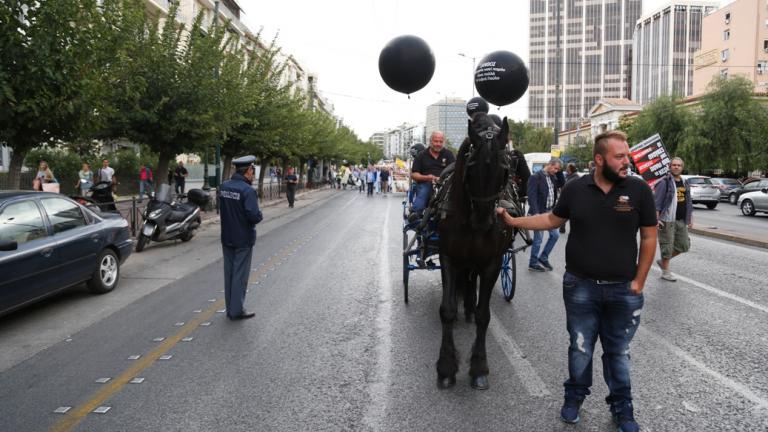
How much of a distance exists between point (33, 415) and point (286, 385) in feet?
5.69

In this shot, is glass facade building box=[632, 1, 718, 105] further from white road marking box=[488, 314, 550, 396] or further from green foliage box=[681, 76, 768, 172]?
white road marking box=[488, 314, 550, 396]

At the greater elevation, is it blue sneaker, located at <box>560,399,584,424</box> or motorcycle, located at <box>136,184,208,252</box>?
motorcycle, located at <box>136,184,208,252</box>

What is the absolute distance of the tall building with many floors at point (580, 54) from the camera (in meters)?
145

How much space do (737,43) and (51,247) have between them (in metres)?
83.6

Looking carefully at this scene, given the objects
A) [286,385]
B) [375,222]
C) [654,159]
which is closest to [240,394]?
[286,385]

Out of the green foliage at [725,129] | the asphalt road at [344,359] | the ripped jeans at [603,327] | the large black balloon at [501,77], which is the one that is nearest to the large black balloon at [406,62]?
the large black balloon at [501,77]

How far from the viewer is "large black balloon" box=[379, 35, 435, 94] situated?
989 cm

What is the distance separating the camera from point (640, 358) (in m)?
5.31

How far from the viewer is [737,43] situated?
72625mm

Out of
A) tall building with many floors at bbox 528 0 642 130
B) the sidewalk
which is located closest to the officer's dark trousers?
the sidewalk

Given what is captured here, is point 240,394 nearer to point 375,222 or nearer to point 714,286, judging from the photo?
point 714,286

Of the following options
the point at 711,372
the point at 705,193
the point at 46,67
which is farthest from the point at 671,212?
the point at 705,193

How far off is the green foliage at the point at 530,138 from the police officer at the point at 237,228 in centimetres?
7760

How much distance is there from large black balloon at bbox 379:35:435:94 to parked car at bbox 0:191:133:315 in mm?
4923
